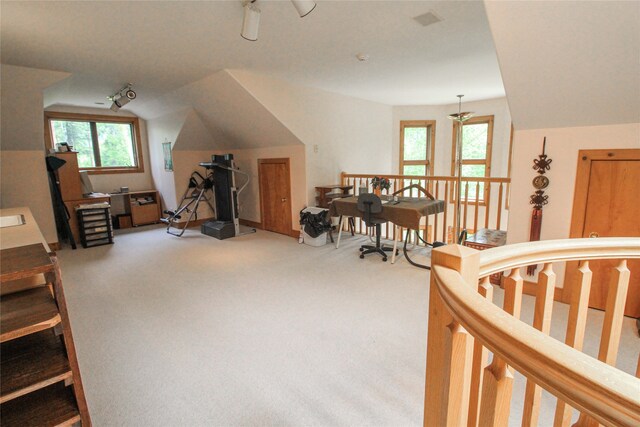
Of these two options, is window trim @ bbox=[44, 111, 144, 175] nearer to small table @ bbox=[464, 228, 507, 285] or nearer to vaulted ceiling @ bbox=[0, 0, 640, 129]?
vaulted ceiling @ bbox=[0, 0, 640, 129]

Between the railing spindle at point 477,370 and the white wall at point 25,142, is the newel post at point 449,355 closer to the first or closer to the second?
the railing spindle at point 477,370

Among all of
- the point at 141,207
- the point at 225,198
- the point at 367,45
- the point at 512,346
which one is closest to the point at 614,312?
the point at 512,346

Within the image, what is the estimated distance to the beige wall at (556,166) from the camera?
2555mm

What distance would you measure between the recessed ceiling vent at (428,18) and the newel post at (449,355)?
2.63 meters

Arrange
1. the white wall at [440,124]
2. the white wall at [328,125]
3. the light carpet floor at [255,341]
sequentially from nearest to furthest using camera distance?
the light carpet floor at [255,341] < the white wall at [328,125] < the white wall at [440,124]

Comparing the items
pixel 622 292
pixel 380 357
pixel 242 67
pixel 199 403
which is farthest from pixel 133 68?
pixel 622 292

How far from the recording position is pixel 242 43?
3332mm

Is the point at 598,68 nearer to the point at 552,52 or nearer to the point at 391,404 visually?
the point at 552,52

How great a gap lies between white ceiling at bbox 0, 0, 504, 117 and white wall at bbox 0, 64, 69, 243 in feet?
0.85

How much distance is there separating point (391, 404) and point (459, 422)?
1179 mm

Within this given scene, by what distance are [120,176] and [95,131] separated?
1027 millimetres

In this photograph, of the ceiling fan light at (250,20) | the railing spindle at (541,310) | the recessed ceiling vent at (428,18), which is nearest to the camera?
the railing spindle at (541,310)

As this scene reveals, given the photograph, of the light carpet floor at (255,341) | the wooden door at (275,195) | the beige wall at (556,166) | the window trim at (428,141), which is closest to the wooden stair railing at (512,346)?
the light carpet floor at (255,341)

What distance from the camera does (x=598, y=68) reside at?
2.14 m
